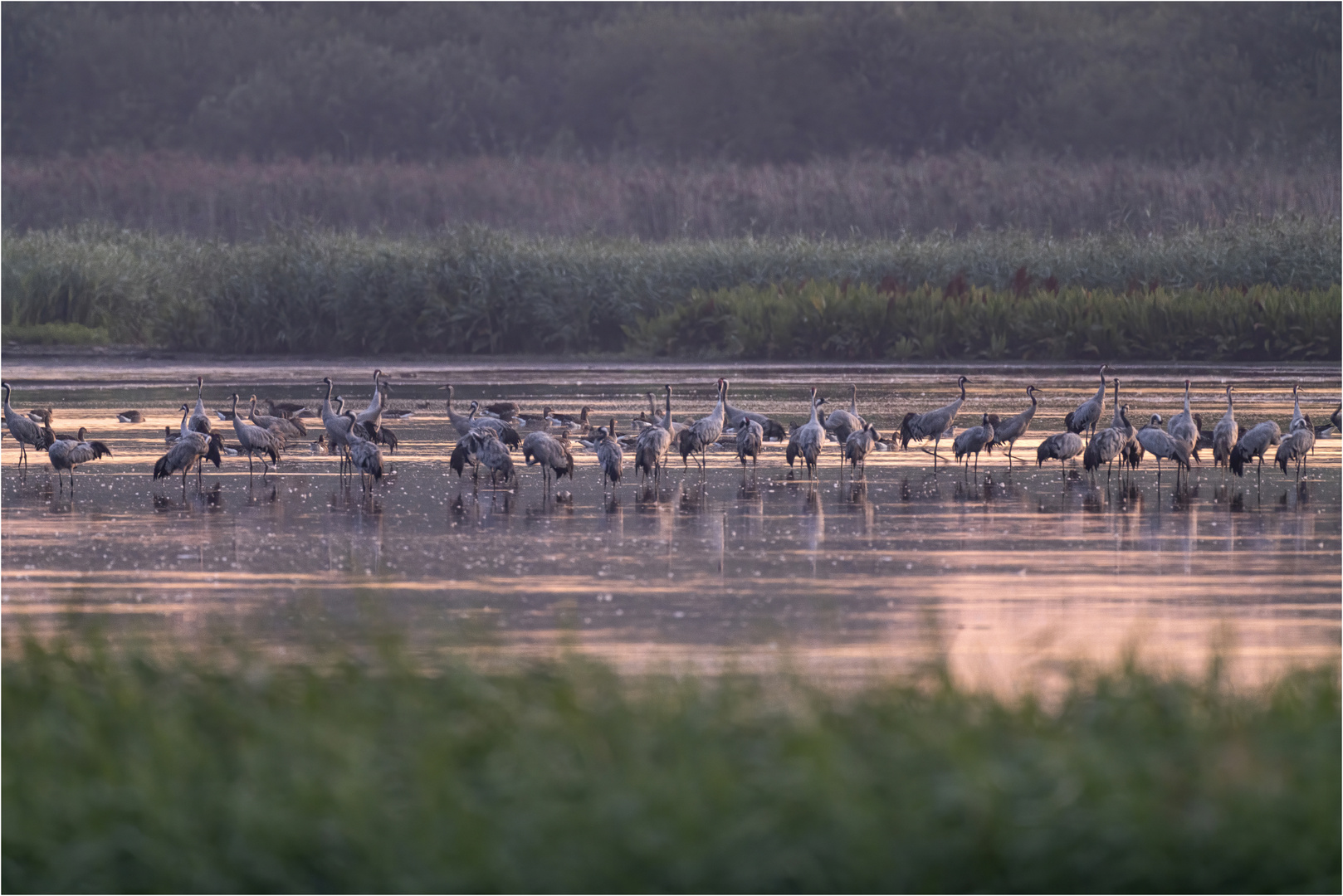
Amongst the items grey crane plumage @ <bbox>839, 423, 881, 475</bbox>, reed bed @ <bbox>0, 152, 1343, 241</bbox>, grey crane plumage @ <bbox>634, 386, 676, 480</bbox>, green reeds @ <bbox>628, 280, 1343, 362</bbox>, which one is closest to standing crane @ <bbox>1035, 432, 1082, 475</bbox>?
grey crane plumage @ <bbox>839, 423, 881, 475</bbox>

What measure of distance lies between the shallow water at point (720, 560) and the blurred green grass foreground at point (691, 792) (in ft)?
1.74

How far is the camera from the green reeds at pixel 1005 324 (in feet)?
96.9

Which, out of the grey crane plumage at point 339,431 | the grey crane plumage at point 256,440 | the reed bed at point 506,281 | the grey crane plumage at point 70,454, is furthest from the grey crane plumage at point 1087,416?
the reed bed at point 506,281

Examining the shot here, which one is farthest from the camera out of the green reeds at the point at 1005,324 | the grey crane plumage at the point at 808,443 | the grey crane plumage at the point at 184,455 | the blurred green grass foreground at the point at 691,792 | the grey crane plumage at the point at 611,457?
the green reeds at the point at 1005,324

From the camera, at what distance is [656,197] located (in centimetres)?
4747

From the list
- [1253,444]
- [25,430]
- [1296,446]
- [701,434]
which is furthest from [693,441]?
[25,430]

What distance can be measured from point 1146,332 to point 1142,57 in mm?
47201

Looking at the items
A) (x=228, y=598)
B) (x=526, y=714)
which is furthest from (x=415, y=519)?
(x=526, y=714)

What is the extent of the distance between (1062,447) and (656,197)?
3205 cm

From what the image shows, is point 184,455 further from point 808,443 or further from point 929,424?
point 929,424

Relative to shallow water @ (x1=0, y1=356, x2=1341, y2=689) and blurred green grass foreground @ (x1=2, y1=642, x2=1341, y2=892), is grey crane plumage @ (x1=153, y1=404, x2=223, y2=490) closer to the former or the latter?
shallow water @ (x1=0, y1=356, x2=1341, y2=689)

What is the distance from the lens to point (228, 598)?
33.2ft

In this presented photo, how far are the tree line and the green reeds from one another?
40.3 m

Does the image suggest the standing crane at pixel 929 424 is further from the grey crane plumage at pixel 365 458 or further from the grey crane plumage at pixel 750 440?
the grey crane plumage at pixel 365 458
